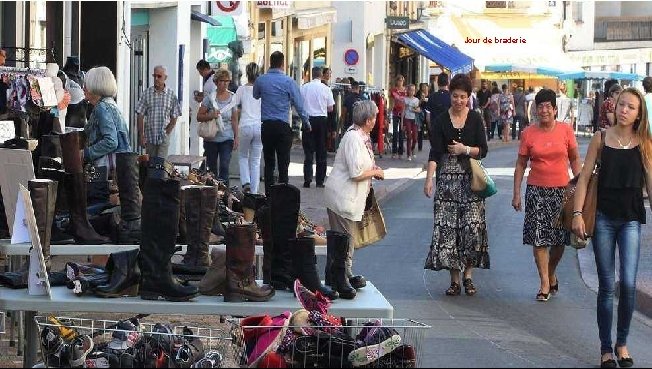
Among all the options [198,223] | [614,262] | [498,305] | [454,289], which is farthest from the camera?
[454,289]

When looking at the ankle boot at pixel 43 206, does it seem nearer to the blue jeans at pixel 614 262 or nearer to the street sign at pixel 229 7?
the blue jeans at pixel 614 262

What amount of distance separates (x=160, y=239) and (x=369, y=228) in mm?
4472

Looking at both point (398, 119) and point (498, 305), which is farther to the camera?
point (398, 119)

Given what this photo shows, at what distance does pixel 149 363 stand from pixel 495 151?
1502 inches

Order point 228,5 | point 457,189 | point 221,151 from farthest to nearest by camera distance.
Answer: point 228,5 < point 221,151 < point 457,189

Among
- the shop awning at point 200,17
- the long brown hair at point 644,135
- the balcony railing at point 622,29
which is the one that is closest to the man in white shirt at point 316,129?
the shop awning at point 200,17

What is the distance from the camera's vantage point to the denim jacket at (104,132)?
12.2 m

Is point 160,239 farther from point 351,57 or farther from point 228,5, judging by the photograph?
point 351,57

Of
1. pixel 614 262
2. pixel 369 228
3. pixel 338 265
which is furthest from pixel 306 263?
pixel 369 228

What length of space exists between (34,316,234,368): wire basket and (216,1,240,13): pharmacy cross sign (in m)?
19.9

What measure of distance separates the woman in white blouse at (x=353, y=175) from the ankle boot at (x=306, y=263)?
366cm

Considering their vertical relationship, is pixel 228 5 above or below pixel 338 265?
above

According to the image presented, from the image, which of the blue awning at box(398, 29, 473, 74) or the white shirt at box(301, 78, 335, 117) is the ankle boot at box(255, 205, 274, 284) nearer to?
the white shirt at box(301, 78, 335, 117)

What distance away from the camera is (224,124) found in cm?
2089
